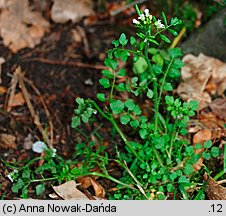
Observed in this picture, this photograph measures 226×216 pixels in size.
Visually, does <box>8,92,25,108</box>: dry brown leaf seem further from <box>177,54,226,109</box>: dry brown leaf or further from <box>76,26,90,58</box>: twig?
<box>177,54,226,109</box>: dry brown leaf

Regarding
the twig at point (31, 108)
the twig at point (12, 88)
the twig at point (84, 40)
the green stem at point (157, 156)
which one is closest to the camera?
the green stem at point (157, 156)

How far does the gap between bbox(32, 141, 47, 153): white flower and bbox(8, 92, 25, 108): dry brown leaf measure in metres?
0.36

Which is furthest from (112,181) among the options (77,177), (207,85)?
(207,85)

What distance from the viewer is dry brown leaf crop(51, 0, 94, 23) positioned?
3.51 metres

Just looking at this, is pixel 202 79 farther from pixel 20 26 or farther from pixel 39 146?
pixel 20 26

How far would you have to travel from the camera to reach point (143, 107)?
9.78 ft

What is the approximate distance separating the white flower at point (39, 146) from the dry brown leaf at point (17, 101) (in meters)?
0.36

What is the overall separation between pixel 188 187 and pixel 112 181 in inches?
16.4

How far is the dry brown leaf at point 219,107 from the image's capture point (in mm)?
2824

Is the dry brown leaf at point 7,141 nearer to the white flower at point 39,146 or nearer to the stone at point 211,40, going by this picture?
the white flower at point 39,146

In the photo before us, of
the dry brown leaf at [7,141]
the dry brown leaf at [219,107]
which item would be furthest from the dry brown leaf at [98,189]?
the dry brown leaf at [219,107]

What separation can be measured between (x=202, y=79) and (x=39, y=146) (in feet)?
3.40
